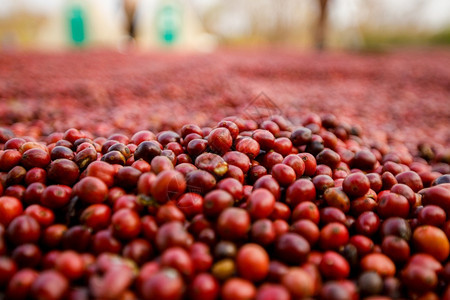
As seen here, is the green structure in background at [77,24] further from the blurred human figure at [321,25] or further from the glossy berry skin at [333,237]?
the glossy berry skin at [333,237]

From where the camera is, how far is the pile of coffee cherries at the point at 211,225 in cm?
155

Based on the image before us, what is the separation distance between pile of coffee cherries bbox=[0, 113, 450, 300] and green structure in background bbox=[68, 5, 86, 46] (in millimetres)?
24117

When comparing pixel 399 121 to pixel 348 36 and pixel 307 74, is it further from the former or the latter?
pixel 348 36

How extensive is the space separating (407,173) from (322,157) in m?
0.62

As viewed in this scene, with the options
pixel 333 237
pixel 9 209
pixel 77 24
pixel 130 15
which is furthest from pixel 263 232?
pixel 77 24

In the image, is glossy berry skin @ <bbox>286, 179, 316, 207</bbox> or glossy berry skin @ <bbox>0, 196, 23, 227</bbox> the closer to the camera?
glossy berry skin @ <bbox>0, 196, 23, 227</bbox>

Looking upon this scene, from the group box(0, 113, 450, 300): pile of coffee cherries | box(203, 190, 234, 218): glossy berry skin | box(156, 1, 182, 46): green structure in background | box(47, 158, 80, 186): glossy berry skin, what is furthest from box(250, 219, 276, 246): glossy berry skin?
box(156, 1, 182, 46): green structure in background

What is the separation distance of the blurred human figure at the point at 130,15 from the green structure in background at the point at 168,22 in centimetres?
540

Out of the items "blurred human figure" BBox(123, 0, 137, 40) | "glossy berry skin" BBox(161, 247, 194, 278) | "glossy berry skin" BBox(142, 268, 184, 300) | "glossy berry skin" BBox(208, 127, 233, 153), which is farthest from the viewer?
"blurred human figure" BBox(123, 0, 137, 40)

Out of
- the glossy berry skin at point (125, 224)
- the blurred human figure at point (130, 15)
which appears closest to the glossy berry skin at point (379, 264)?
the glossy berry skin at point (125, 224)

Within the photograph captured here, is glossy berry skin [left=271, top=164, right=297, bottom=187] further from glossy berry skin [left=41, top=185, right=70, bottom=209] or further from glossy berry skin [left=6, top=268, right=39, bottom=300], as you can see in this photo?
glossy berry skin [left=6, top=268, right=39, bottom=300]

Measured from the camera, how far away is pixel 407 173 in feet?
8.21

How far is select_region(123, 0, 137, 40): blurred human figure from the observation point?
20406 mm

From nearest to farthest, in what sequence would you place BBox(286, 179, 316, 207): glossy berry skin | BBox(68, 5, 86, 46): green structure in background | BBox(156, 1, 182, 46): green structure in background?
BBox(286, 179, 316, 207): glossy berry skin, BBox(68, 5, 86, 46): green structure in background, BBox(156, 1, 182, 46): green structure in background
